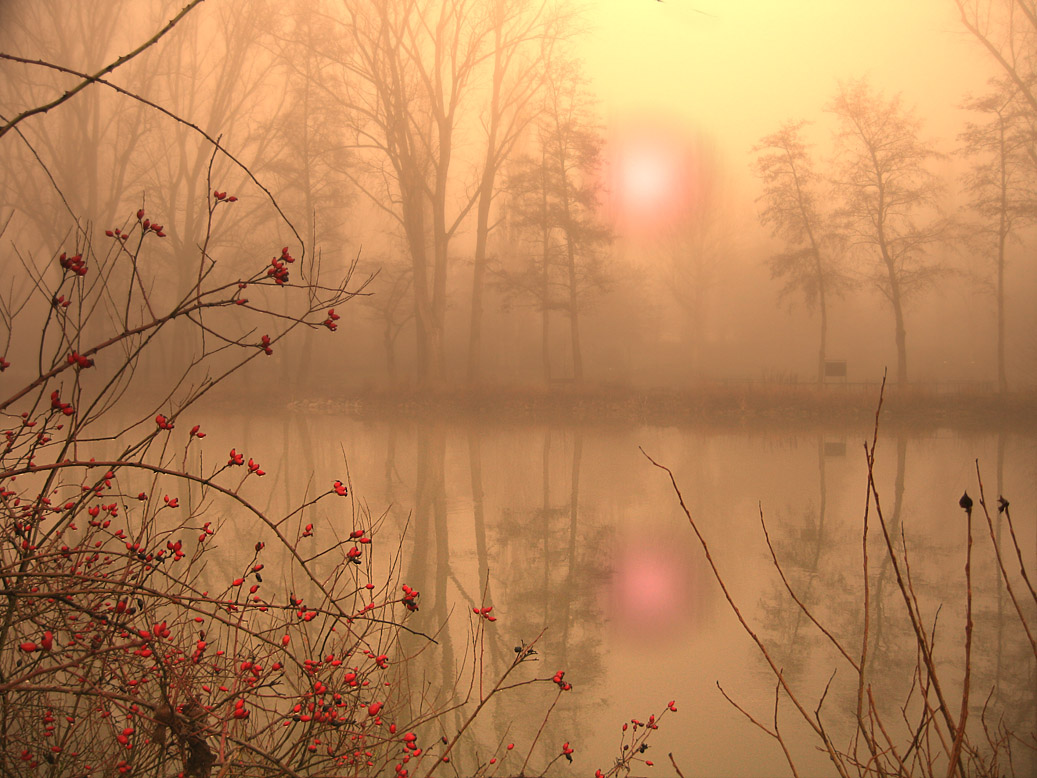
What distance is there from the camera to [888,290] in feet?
32.9

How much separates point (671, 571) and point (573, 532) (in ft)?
2.18

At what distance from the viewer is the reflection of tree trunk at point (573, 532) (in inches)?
95.8

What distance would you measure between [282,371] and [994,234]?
10086 millimetres

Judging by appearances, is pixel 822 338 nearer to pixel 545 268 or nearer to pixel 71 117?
pixel 545 268

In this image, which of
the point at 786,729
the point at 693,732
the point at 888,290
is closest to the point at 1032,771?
the point at 786,729

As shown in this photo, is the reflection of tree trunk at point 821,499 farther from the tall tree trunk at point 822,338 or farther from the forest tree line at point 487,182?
the forest tree line at point 487,182

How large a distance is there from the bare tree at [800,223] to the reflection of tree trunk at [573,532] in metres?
5.31

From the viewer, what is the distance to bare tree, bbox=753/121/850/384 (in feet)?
33.4

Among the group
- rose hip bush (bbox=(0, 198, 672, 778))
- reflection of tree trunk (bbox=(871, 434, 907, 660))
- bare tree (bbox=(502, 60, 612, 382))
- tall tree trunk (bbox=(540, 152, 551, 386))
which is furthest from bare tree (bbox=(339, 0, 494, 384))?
reflection of tree trunk (bbox=(871, 434, 907, 660))

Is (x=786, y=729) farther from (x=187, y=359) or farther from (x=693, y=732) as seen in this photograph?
(x=187, y=359)

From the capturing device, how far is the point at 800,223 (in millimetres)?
10383

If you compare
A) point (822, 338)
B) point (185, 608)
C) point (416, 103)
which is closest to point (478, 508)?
point (185, 608)

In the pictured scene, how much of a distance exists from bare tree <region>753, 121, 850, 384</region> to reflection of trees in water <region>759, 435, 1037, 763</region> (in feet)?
22.5

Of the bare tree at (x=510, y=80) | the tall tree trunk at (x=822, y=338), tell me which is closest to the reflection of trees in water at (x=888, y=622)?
the tall tree trunk at (x=822, y=338)
